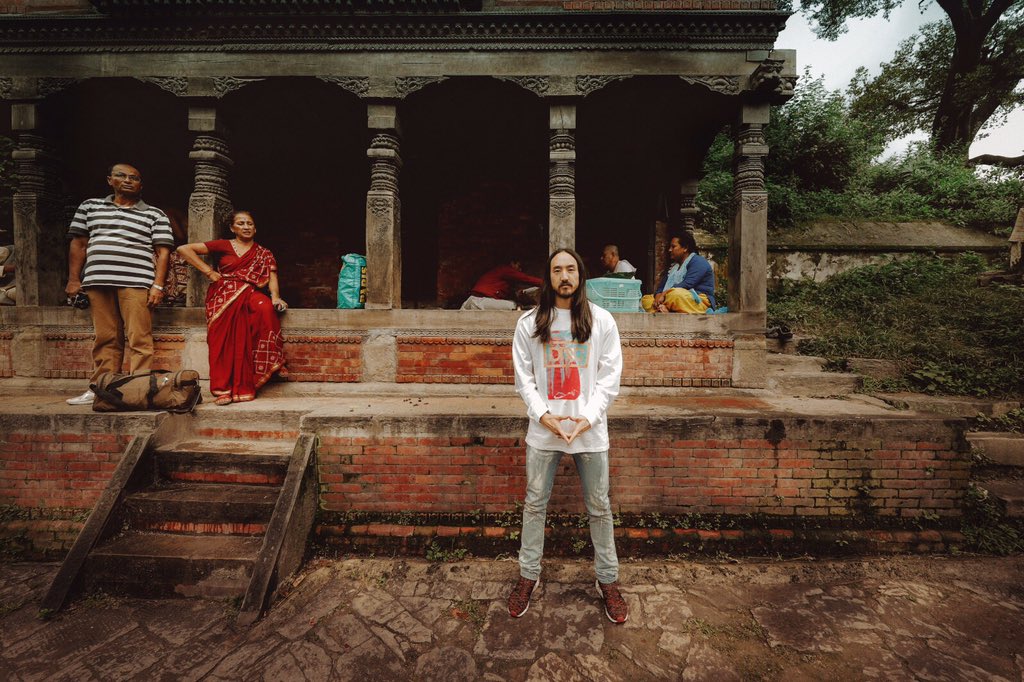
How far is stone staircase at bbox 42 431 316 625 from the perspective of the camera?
109 inches

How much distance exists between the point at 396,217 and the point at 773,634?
506 centimetres

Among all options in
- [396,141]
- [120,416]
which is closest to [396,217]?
[396,141]

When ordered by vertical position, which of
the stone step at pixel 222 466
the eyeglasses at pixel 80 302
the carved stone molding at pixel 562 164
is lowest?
the stone step at pixel 222 466

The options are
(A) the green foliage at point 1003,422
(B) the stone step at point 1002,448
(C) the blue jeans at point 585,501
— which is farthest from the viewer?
(A) the green foliage at point 1003,422

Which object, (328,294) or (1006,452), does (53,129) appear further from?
(1006,452)

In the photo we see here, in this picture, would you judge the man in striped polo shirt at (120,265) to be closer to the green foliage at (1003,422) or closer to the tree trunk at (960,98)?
the green foliage at (1003,422)

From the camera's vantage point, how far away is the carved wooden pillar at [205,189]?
4.81 meters

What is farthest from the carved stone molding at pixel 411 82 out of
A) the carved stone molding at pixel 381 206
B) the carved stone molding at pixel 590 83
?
the carved stone molding at pixel 590 83

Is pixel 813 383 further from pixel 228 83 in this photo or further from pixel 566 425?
pixel 228 83

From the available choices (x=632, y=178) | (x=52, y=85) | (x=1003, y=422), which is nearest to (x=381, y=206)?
(x=52, y=85)

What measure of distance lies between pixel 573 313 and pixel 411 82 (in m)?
4.10

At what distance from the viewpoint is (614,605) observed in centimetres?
256

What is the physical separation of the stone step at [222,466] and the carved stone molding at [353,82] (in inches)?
165

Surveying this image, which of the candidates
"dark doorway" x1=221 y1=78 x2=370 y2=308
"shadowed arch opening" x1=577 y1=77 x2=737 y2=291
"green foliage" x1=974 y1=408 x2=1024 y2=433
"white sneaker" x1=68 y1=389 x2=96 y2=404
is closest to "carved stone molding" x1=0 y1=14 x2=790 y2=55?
"shadowed arch opening" x1=577 y1=77 x2=737 y2=291
